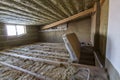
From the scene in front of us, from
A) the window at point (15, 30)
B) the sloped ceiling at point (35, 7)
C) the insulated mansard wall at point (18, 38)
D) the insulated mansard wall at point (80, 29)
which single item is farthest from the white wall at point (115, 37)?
the window at point (15, 30)

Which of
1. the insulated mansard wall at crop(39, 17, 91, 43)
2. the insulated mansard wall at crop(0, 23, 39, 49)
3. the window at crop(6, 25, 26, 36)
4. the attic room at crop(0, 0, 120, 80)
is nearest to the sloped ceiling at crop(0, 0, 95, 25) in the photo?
the attic room at crop(0, 0, 120, 80)

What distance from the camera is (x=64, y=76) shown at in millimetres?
1518

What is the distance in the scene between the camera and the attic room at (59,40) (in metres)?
1.49

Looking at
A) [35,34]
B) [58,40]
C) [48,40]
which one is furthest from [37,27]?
[58,40]

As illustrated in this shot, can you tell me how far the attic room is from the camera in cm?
149

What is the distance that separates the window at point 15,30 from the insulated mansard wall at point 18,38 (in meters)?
0.24

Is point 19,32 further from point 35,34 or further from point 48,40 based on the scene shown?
point 48,40

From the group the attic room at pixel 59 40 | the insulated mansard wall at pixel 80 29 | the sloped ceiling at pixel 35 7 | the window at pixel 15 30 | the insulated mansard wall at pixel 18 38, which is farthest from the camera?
the insulated mansard wall at pixel 80 29

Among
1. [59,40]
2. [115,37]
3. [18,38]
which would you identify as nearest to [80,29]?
[59,40]

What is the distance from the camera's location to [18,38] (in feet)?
18.0

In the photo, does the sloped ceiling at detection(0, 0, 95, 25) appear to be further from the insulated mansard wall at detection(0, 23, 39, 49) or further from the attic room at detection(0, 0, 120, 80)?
the insulated mansard wall at detection(0, 23, 39, 49)

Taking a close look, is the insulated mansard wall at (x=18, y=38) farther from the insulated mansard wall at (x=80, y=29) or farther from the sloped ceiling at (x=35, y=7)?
the insulated mansard wall at (x=80, y=29)

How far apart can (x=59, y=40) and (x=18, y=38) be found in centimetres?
293

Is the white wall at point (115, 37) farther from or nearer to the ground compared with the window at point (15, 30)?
nearer to the ground
